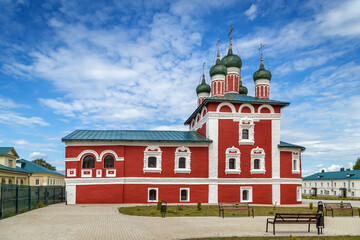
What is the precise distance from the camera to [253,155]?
27219 mm

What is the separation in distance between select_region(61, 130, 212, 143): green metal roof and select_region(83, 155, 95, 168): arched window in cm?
140

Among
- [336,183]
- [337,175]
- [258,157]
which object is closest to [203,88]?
[258,157]

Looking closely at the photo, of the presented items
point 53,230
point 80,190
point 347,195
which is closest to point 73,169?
point 80,190

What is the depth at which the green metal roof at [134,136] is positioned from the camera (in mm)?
25703

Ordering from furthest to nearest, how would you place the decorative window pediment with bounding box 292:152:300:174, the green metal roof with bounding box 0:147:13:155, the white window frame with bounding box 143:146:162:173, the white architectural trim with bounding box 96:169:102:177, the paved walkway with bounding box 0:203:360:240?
the green metal roof with bounding box 0:147:13:155
the decorative window pediment with bounding box 292:152:300:174
the white window frame with bounding box 143:146:162:173
the white architectural trim with bounding box 96:169:102:177
the paved walkway with bounding box 0:203:360:240

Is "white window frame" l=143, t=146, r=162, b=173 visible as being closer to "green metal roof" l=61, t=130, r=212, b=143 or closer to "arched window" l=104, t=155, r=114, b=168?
"green metal roof" l=61, t=130, r=212, b=143

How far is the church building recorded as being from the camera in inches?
996

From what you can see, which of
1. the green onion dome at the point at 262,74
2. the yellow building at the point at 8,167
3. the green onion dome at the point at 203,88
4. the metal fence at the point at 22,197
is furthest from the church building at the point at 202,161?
the yellow building at the point at 8,167

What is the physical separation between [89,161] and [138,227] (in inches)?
519

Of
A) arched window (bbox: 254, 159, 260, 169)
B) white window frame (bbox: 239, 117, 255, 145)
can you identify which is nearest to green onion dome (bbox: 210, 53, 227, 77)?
white window frame (bbox: 239, 117, 255, 145)

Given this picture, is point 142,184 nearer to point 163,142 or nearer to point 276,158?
point 163,142

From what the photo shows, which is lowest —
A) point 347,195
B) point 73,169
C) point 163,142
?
point 347,195

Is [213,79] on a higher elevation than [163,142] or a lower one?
higher

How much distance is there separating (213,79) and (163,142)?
735cm
